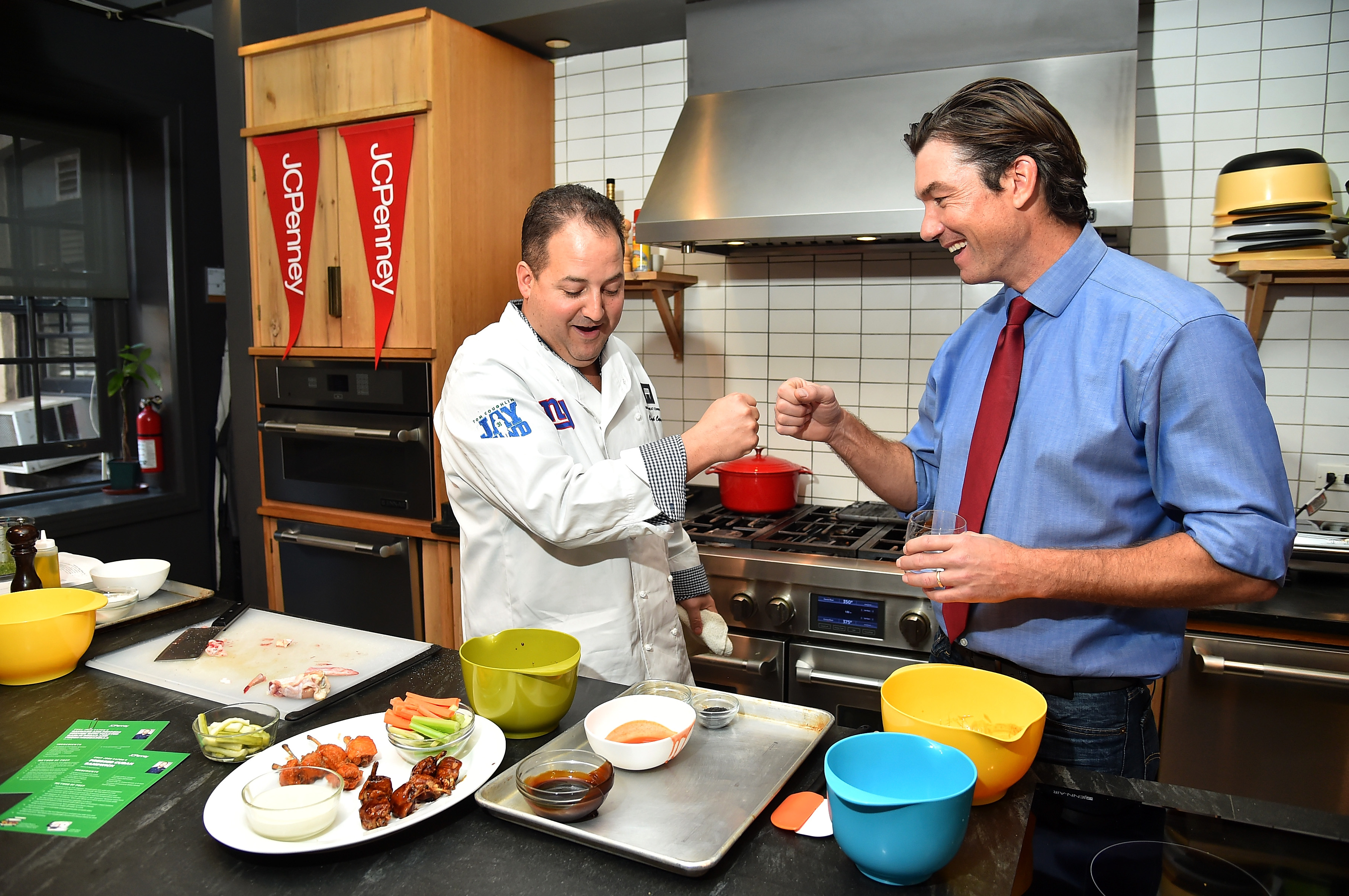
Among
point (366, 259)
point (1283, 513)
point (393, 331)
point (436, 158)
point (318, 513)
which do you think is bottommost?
point (318, 513)

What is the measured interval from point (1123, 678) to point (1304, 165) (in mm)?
1562

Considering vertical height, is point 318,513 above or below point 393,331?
below

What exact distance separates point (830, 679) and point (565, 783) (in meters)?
1.44

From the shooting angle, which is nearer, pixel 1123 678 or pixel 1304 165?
pixel 1123 678

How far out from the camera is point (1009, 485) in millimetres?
1396

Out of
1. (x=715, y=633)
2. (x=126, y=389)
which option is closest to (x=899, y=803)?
(x=715, y=633)

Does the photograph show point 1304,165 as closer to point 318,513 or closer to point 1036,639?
point 1036,639

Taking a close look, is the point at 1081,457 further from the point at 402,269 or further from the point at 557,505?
the point at 402,269

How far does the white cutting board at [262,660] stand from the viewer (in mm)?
1390

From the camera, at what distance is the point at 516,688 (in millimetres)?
1177

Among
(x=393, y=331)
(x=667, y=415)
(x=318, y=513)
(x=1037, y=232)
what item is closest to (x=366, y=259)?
(x=393, y=331)

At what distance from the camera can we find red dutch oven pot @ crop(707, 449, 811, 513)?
279cm

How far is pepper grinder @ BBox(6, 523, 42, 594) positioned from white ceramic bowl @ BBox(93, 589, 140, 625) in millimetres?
127

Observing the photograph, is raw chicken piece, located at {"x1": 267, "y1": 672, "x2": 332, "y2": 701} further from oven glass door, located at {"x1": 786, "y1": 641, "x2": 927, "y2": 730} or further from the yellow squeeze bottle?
oven glass door, located at {"x1": 786, "y1": 641, "x2": 927, "y2": 730}
